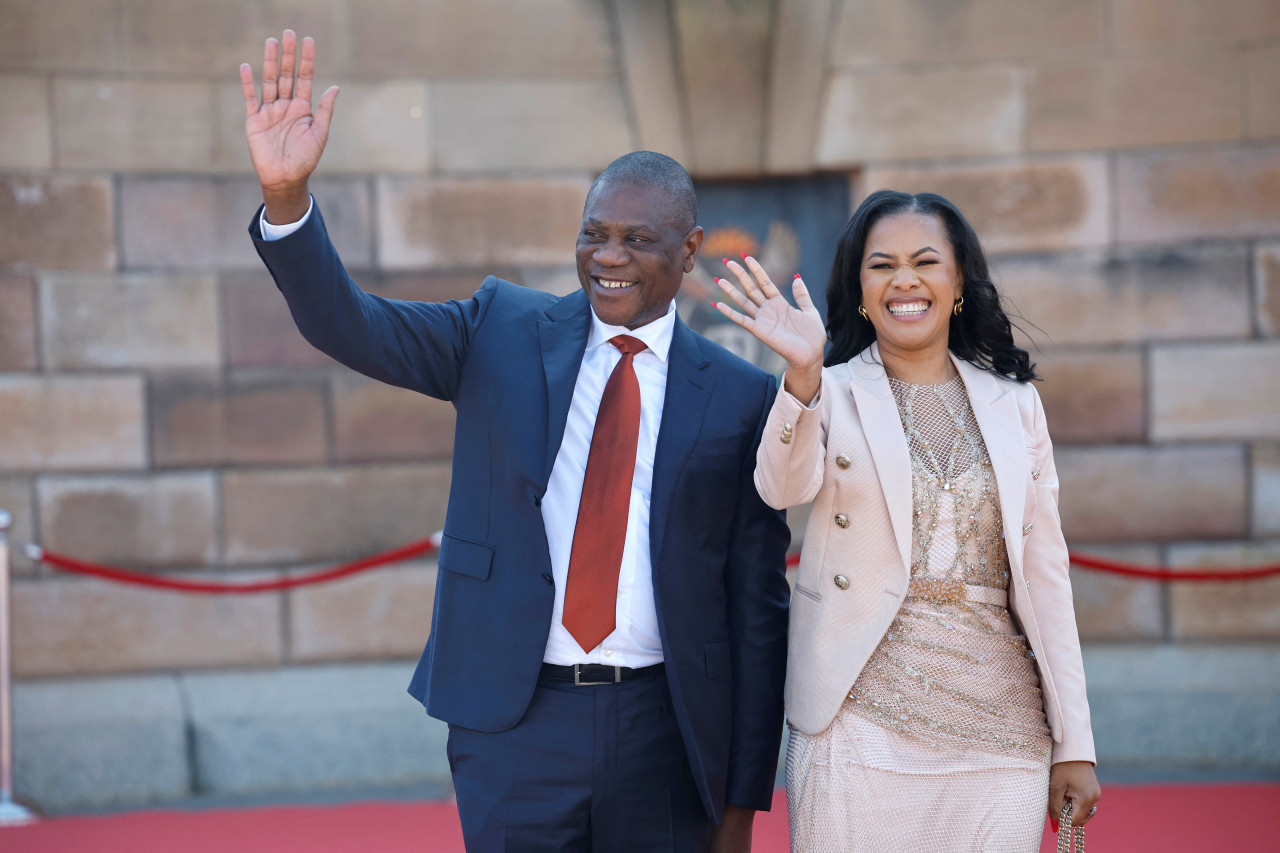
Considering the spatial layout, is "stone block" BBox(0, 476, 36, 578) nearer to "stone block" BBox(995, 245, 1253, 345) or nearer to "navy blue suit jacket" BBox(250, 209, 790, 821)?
"navy blue suit jacket" BBox(250, 209, 790, 821)

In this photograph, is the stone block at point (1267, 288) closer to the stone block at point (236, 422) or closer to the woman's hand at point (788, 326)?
the woman's hand at point (788, 326)

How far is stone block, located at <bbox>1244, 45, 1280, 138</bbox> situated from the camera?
5.48 meters

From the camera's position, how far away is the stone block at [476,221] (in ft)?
18.3

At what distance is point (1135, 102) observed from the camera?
554 centimetres

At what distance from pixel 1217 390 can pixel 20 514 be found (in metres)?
5.82

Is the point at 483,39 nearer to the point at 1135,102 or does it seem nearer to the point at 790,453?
the point at 1135,102

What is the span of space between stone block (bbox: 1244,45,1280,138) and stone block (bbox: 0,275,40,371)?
19.5 ft

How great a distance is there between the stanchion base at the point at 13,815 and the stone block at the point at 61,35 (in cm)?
336

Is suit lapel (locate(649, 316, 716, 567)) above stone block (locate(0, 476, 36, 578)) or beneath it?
above

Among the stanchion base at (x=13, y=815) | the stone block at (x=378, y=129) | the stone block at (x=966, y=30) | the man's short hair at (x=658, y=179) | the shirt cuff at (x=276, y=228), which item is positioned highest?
the stone block at (x=966, y=30)

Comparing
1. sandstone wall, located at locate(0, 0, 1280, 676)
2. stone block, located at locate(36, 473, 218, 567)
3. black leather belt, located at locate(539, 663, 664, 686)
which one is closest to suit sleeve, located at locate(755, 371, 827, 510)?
black leather belt, located at locate(539, 663, 664, 686)

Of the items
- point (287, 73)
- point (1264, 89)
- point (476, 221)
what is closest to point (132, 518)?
point (476, 221)

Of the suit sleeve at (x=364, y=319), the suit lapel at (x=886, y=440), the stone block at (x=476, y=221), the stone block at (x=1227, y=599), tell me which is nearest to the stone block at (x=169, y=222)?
the stone block at (x=476, y=221)

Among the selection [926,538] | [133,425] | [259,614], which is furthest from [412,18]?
[926,538]
